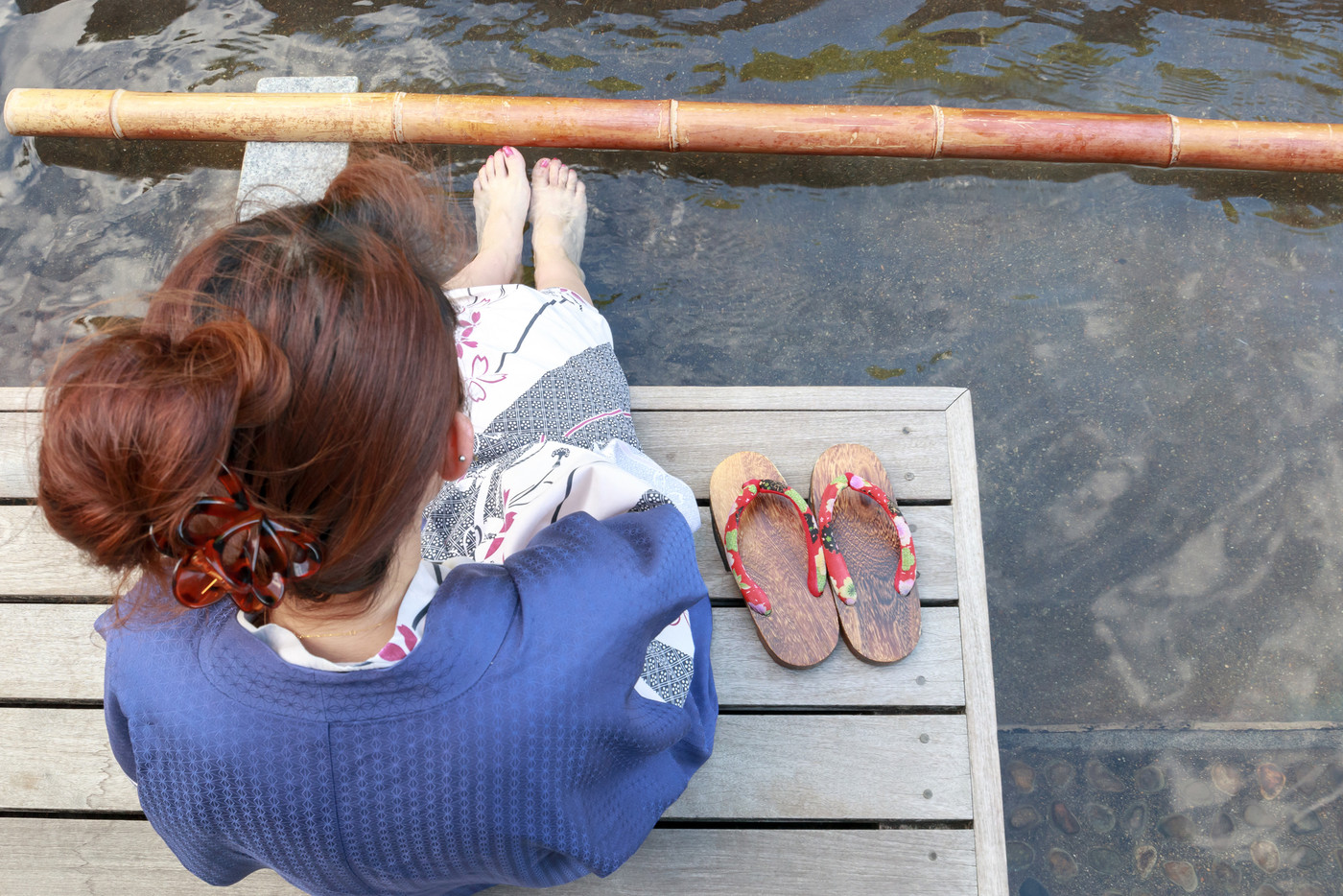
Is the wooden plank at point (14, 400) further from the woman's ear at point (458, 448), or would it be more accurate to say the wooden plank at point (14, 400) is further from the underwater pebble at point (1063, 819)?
the underwater pebble at point (1063, 819)

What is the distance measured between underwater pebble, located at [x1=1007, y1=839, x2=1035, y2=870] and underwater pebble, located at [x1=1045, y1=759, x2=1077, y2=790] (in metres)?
0.15

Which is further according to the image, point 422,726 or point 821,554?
point 821,554

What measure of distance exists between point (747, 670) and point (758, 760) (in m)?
0.15

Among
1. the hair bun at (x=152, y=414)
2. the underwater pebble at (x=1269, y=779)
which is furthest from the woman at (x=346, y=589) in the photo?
the underwater pebble at (x=1269, y=779)

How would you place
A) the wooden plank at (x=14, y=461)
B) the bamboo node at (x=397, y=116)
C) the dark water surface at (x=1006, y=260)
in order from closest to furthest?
the wooden plank at (x=14, y=461), the dark water surface at (x=1006, y=260), the bamboo node at (x=397, y=116)

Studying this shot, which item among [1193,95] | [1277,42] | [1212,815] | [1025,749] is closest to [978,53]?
[1193,95]

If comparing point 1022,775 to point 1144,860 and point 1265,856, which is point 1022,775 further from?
point 1265,856

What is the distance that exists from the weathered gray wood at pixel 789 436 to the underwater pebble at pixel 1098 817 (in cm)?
88

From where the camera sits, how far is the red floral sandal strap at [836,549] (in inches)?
59.2

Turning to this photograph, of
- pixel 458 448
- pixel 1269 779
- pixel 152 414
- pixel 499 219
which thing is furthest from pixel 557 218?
pixel 1269 779

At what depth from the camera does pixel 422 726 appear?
79 centimetres

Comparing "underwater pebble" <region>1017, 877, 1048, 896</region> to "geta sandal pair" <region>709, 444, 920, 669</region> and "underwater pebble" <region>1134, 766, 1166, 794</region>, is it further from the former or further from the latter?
"geta sandal pair" <region>709, 444, 920, 669</region>

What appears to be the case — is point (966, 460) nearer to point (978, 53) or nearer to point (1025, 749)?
point (1025, 749)

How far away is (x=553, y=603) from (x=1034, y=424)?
5.57 feet
